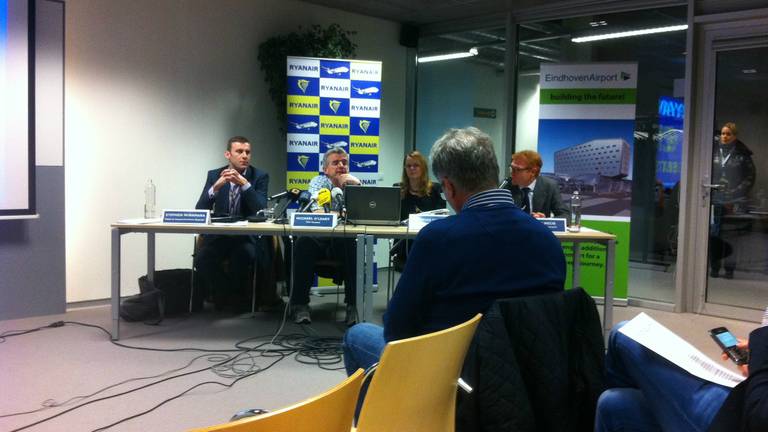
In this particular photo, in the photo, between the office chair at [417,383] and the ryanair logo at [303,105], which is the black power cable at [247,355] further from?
the ryanair logo at [303,105]

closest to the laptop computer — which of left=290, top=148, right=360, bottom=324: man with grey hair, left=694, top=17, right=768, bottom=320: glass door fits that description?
left=290, top=148, right=360, bottom=324: man with grey hair

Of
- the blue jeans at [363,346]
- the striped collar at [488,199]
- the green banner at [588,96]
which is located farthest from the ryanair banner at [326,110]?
the striped collar at [488,199]

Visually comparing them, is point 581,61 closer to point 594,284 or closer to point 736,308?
point 594,284

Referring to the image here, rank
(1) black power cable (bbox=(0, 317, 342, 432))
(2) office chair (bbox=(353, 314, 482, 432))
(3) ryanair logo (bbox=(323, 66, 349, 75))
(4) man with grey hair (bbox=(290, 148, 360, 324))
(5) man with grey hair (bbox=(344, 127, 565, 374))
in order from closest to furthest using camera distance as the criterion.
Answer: (2) office chair (bbox=(353, 314, 482, 432)) → (5) man with grey hair (bbox=(344, 127, 565, 374)) → (1) black power cable (bbox=(0, 317, 342, 432)) → (4) man with grey hair (bbox=(290, 148, 360, 324)) → (3) ryanair logo (bbox=(323, 66, 349, 75))

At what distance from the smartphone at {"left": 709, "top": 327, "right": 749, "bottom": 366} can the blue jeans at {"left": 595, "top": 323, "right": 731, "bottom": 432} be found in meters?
0.27

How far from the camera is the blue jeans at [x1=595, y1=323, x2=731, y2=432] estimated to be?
137 centimetres

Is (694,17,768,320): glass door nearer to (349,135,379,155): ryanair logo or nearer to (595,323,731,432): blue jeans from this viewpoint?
(349,135,379,155): ryanair logo

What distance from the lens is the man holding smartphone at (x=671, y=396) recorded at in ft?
3.75

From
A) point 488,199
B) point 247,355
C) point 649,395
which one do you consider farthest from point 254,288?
point 649,395

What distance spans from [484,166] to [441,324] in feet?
1.63

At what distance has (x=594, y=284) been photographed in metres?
5.09

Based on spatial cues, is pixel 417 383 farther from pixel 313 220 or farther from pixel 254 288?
pixel 254 288

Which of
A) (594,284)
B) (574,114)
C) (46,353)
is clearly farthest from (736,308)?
(46,353)

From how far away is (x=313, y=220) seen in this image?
12.1ft
